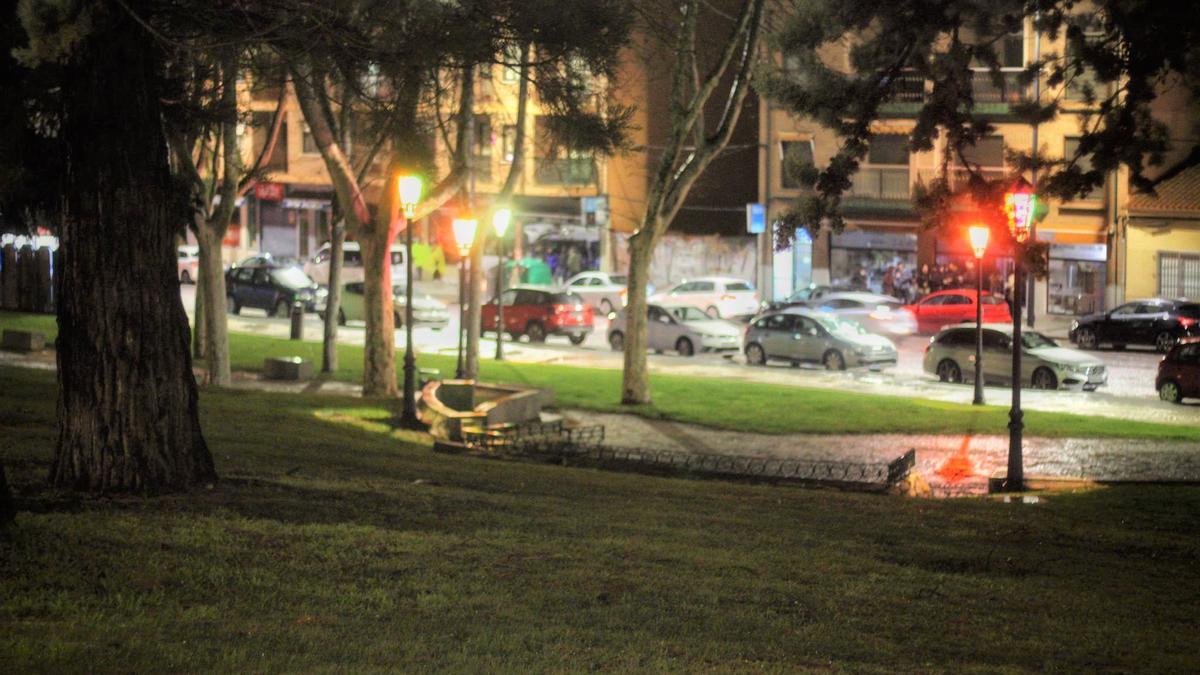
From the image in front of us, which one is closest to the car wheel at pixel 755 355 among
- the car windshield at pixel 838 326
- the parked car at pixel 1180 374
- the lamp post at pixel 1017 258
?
the car windshield at pixel 838 326

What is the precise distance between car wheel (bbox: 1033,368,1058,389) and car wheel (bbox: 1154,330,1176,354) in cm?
930

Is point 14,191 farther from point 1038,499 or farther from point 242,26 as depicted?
point 1038,499

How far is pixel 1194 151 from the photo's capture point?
42.8 ft

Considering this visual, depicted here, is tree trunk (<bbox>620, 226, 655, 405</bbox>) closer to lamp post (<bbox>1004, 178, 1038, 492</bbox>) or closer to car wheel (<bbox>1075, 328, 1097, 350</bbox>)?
lamp post (<bbox>1004, 178, 1038, 492</bbox>)

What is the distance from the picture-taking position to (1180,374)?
2561 centimetres

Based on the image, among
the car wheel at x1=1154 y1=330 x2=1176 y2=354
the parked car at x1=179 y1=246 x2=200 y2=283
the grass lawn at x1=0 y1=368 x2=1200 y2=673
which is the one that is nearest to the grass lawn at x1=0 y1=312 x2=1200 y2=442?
the grass lawn at x1=0 y1=368 x2=1200 y2=673

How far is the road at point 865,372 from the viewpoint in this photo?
25589mm

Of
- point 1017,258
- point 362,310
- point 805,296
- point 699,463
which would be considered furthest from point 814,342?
point 1017,258

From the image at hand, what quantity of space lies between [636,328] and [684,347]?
38.1 feet

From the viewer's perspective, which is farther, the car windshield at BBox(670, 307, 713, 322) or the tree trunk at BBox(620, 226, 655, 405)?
the car windshield at BBox(670, 307, 713, 322)

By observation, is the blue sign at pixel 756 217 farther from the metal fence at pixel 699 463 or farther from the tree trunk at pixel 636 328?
the metal fence at pixel 699 463

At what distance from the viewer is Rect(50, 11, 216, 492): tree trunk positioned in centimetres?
992

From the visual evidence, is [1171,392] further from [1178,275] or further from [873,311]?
[1178,275]

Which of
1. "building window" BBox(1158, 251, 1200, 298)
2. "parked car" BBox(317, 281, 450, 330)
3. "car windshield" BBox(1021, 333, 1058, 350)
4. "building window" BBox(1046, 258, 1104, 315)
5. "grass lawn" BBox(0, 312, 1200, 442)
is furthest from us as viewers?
"building window" BBox(1046, 258, 1104, 315)
